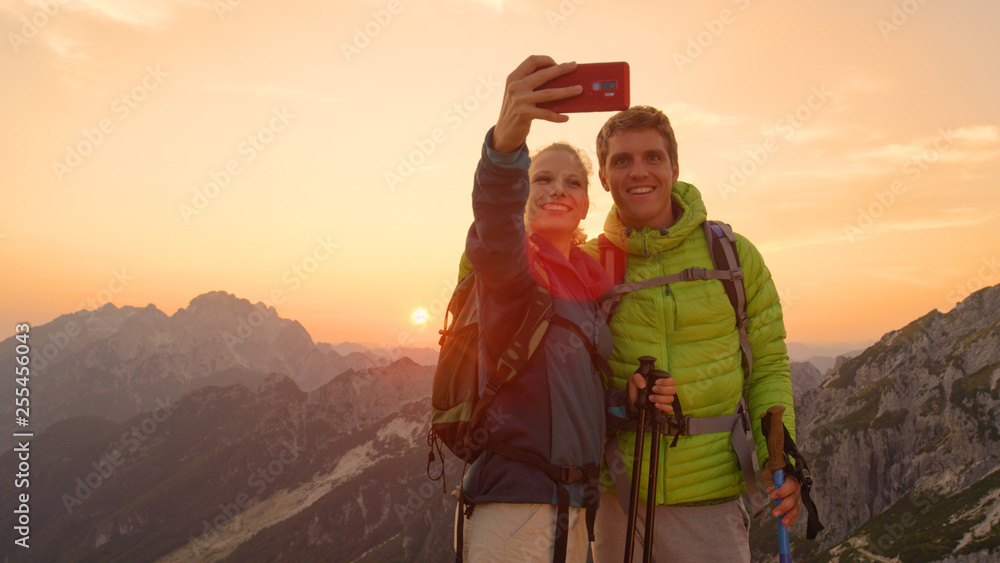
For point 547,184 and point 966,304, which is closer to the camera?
point 547,184

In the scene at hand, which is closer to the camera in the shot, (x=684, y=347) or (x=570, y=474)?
(x=570, y=474)

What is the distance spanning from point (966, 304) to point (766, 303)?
733 feet

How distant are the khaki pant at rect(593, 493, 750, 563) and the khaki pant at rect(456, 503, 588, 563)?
1.94 meters

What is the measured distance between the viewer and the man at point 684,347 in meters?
6.49

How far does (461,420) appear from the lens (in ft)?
17.2

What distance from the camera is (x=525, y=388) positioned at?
5.21 m

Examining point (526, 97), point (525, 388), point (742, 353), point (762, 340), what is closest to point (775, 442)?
point (742, 353)

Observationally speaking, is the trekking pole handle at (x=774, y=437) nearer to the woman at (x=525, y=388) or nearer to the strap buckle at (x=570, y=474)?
the woman at (x=525, y=388)

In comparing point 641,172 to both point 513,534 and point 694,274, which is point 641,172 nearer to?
point 694,274

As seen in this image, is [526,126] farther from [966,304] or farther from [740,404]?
[966,304]

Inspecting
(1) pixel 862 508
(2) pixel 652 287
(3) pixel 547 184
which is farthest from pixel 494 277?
(1) pixel 862 508

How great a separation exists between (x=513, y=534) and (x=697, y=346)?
3.19m

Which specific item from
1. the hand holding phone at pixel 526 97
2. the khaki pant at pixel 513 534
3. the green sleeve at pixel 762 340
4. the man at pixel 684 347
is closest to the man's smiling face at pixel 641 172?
the man at pixel 684 347

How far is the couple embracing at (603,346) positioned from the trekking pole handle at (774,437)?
0.87ft
